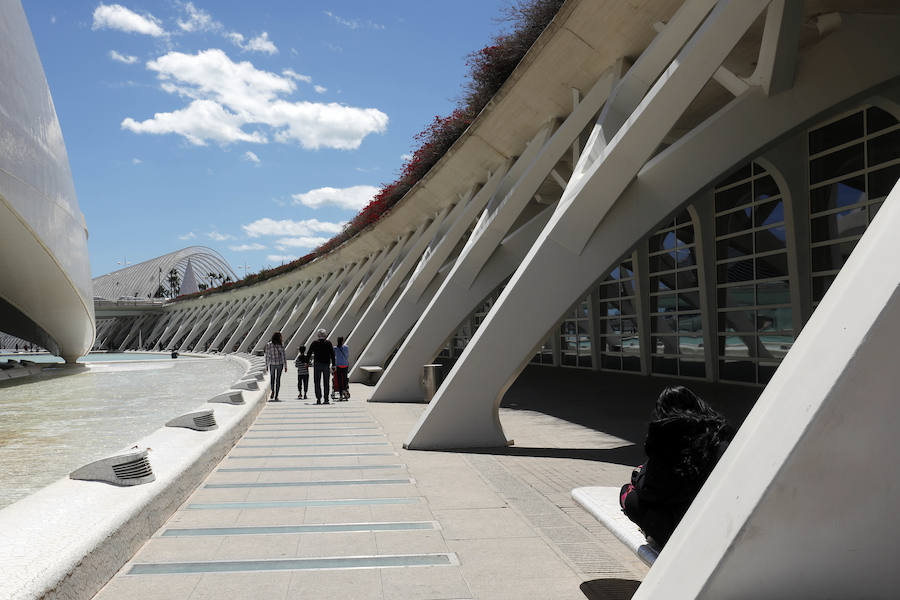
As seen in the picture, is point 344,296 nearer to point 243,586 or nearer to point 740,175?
point 740,175

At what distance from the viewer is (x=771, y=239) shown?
1320cm

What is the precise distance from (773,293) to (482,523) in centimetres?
1010

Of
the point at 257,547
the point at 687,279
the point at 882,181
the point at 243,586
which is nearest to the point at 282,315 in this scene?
the point at 687,279

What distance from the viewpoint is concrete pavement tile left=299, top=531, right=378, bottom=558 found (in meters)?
4.37

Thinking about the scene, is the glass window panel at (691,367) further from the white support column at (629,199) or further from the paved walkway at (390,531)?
the white support column at (629,199)

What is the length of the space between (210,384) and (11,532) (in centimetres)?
1727

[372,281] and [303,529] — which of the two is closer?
[303,529]

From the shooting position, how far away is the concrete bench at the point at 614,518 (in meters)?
3.19

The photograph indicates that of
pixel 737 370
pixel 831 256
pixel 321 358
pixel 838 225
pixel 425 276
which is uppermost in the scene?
pixel 838 225

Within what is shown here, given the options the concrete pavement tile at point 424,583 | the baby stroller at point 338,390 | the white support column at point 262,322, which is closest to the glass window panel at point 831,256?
the baby stroller at point 338,390

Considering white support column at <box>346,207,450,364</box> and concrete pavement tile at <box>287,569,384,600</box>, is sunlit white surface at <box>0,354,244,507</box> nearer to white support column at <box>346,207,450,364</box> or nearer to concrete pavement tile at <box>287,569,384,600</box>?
concrete pavement tile at <box>287,569,384,600</box>

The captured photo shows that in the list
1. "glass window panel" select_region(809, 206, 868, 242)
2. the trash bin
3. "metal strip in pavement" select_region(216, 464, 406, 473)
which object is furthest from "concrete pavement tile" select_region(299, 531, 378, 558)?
"glass window panel" select_region(809, 206, 868, 242)

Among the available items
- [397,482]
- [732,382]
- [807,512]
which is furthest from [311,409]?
[807,512]

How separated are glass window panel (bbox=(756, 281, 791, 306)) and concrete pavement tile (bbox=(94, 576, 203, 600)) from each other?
11.6 metres
